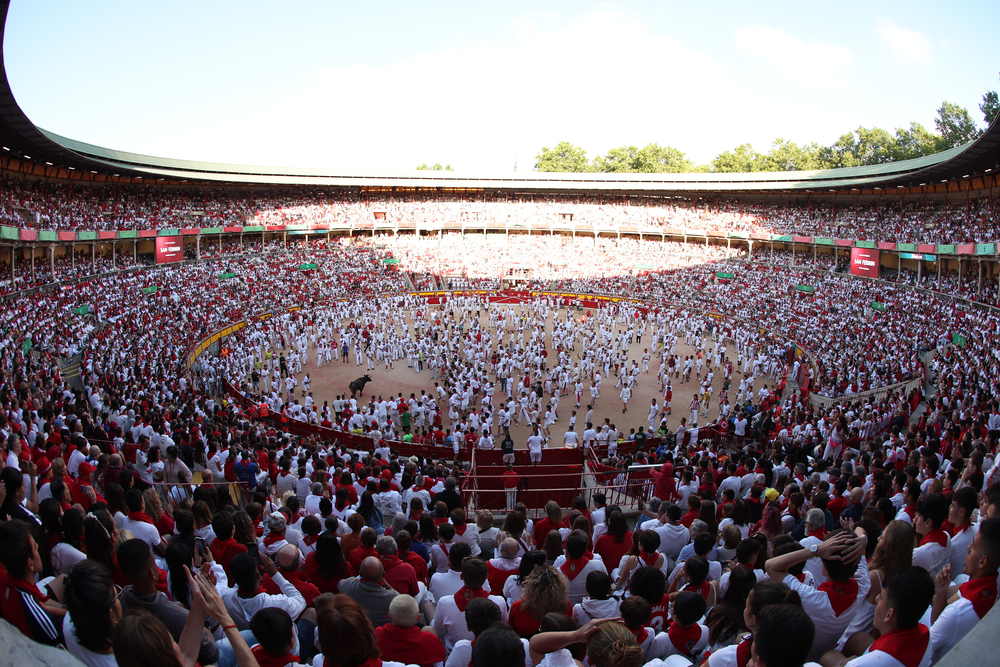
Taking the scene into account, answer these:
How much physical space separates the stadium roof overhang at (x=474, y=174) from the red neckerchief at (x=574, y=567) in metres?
16.6

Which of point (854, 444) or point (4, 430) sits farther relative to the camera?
point (854, 444)

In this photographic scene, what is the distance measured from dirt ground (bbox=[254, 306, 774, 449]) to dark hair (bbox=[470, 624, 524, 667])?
14.7m

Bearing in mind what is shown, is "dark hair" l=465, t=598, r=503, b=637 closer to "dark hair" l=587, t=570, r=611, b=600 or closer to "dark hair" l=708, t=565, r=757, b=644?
"dark hair" l=587, t=570, r=611, b=600

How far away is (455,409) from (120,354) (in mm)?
11287

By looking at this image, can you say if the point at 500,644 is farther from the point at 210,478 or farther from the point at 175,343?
the point at 175,343

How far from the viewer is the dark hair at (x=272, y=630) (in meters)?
3.07

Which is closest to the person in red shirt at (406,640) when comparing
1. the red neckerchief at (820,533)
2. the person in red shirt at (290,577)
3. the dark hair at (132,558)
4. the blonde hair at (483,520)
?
the person in red shirt at (290,577)

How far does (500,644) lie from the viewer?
2.89m

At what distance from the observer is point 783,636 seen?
2734 mm

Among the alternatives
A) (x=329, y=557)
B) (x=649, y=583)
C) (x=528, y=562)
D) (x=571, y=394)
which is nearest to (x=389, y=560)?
(x=329, y=557)

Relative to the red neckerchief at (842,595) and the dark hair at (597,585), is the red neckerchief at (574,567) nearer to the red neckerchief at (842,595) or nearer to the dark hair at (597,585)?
the dark hair at (597,585)

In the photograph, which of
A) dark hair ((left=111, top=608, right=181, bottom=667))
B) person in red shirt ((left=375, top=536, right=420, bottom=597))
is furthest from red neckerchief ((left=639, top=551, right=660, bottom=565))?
dark hair ((left=111, top=608, right=181, bottom=667))

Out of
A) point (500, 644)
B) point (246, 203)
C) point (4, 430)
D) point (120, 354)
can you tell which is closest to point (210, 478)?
point (4, 430)

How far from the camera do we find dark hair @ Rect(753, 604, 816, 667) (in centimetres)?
271
